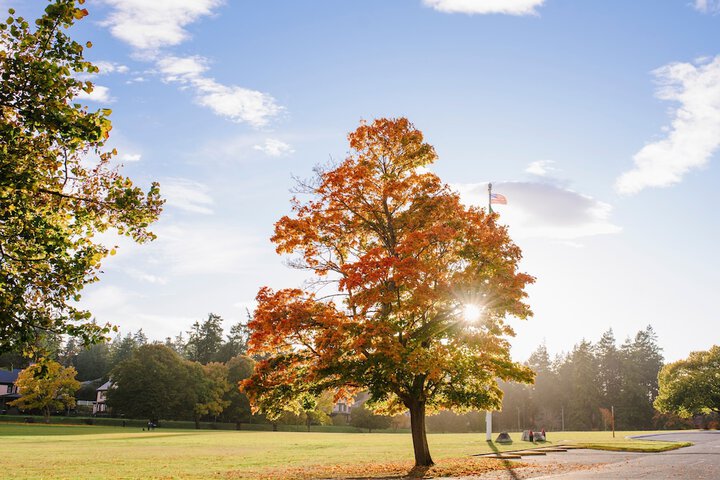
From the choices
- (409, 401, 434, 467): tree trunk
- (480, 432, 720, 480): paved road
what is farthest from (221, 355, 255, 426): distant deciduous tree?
(480, 432, 720, 480): paved road

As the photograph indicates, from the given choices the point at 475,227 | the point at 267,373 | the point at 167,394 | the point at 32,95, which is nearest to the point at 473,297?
the point at 475,227

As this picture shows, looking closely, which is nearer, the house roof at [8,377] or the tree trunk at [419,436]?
the tree trunk at [419,436]

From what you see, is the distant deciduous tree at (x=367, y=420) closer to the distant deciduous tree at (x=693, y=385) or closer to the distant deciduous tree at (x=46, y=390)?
the distant deciduous tree at (x=693, y=385)

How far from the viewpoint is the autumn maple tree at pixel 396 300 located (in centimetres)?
2039

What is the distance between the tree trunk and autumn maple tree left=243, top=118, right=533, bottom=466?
0.05 metres

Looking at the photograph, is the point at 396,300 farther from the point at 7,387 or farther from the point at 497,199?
the point at 7,387

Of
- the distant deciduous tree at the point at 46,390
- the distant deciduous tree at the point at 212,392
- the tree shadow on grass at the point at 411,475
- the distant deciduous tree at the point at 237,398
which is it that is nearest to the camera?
the tree shadow on grass at the point at 411,475

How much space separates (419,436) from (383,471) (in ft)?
8.16

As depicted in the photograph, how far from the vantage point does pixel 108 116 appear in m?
11.8

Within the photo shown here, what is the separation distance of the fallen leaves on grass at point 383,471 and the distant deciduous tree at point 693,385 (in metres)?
74.1

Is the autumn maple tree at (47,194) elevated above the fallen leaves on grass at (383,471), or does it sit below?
above

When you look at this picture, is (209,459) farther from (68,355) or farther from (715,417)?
(68,355)

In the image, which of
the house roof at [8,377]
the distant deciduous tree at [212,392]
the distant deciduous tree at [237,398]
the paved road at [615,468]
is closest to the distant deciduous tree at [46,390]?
the distant deciduous tree at [212,392]

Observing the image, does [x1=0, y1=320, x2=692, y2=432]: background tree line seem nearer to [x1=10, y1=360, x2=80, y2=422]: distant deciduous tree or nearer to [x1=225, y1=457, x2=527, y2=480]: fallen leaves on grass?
[x1=10, y1=360, x2=80, y2=422]: distant deciduous tree
